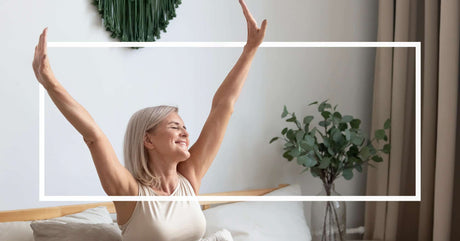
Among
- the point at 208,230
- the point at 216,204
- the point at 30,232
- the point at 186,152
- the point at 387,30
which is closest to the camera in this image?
the point at 186,152

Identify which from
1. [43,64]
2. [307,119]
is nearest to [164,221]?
[43,64]

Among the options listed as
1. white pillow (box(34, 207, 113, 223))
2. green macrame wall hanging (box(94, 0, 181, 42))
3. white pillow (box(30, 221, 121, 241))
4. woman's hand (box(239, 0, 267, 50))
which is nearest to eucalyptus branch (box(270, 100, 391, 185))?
green macrame wall hanging (box(94, 0, 181, 42))

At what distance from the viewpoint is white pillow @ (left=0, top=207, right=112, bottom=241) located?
5.51ft

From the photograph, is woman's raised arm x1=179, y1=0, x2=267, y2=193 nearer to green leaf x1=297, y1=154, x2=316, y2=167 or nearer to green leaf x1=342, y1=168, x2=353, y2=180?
green leaf x1=297, y1=154, x2=316, y2=167

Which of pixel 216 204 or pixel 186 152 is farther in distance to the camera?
pixel 216 204

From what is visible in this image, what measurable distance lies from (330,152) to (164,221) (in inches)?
44.8

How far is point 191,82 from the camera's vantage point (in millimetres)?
2049

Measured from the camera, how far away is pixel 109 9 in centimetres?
200

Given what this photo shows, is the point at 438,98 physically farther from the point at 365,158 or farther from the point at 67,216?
the point at 67,216

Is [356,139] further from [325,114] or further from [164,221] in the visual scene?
[164,221]

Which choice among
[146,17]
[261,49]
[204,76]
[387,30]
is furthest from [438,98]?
[146,17]

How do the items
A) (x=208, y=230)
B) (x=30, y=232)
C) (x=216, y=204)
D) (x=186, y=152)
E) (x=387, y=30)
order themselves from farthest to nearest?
(x=387, y=30) < (x=216, y=204) < (x=208, y=230) < (x=30, y=232) < (x=186, y=152)

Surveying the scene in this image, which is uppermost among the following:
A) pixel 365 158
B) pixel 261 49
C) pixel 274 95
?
pixel 261 49

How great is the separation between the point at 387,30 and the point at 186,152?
1449mm
